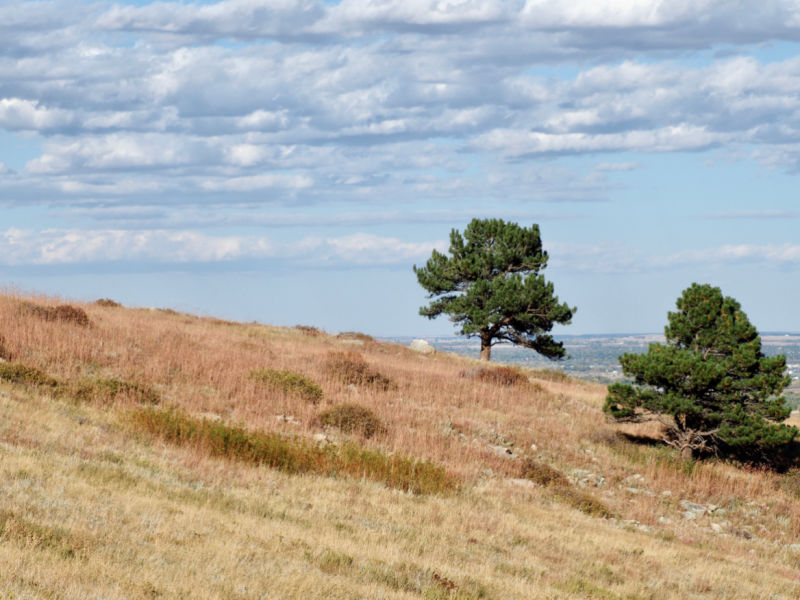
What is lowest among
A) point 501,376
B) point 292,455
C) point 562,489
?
point 562,489

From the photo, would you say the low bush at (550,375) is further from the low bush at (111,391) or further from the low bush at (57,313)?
the low bush at (111,391)

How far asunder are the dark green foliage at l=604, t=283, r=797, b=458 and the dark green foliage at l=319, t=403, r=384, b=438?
732 cm

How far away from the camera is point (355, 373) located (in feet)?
76.6

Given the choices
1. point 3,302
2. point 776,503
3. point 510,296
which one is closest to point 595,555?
point 776,503

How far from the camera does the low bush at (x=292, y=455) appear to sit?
508 inches

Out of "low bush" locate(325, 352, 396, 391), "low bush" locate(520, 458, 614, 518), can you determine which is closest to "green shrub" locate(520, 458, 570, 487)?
"low bush" locate(520, 458, 614, 518)

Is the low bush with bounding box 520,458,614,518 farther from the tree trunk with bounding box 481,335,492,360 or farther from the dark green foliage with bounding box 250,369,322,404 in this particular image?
the tree trunk with bounding box 481,335,492,360

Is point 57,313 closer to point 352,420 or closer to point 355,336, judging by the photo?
point 352,420

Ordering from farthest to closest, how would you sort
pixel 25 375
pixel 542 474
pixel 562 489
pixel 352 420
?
pixel 352 420 < pixel 542 474 < pixel 25 375 < pixel 562 489

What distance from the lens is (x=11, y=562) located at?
599 centimetres

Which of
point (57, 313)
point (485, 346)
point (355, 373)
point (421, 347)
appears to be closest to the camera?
point (57, 313)

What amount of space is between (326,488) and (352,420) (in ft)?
18.2

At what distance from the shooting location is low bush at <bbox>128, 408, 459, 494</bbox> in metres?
12.9

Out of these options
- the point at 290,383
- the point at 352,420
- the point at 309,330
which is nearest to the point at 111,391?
the point at 290,383
